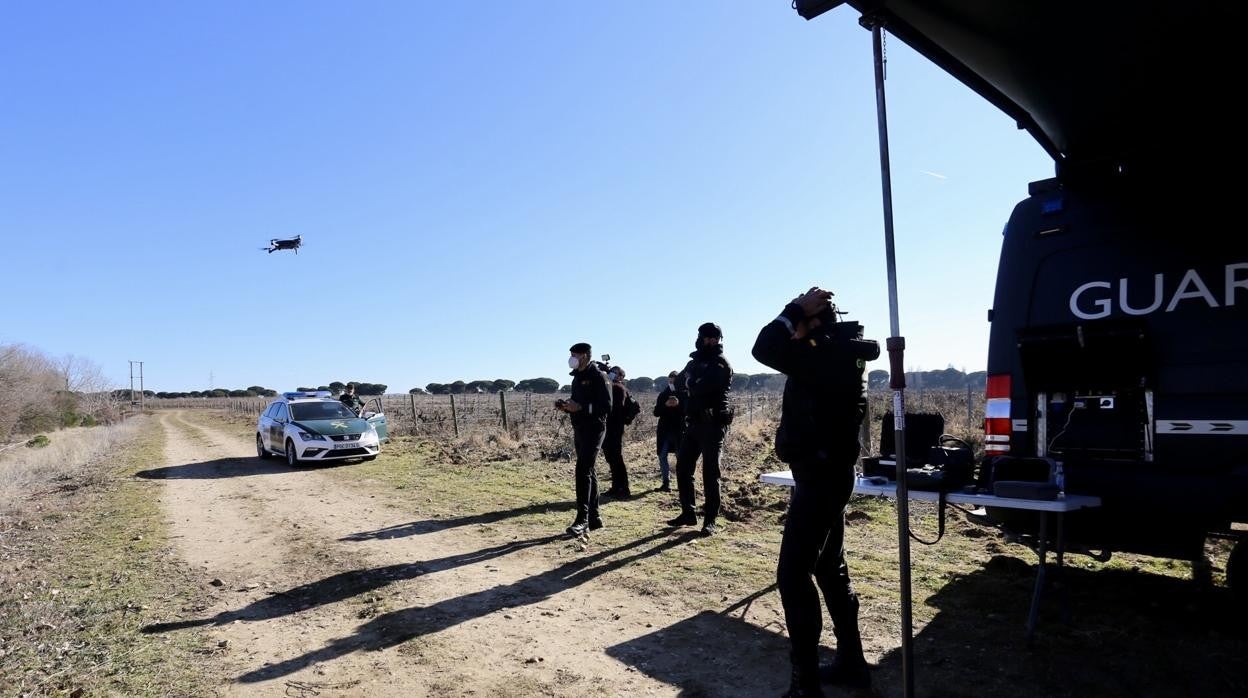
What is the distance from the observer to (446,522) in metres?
7.72

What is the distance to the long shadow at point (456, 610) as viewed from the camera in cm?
391

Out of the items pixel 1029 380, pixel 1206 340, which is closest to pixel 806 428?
pixel 1029 380

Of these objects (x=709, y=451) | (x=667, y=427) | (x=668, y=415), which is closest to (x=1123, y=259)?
(x=709, y=451)

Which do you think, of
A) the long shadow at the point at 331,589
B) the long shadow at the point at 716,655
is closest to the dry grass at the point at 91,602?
the long shadow at the point at 331,589

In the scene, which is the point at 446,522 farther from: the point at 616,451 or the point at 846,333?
the point at 846,333

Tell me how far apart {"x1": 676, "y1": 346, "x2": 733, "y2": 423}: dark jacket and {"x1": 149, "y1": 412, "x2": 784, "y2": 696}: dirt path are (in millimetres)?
1245

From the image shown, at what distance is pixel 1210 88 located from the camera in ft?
11.4

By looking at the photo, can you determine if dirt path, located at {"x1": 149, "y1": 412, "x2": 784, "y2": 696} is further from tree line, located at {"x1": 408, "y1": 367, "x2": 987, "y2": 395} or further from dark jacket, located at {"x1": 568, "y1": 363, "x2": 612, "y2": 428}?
tree line, located at {"x1": 408, "y1": 367, "x2": 987, "y2": 395}

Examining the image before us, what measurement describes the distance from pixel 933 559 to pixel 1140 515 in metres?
1.99

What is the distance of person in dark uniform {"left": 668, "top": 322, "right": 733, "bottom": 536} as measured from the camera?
Result: 671 cm

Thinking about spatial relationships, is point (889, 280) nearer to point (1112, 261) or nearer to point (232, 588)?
point (1112, 261)

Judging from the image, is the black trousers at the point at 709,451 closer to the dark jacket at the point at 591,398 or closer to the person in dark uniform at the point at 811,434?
the dark jacket at the point at 591,398

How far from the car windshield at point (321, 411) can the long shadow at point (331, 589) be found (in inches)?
382

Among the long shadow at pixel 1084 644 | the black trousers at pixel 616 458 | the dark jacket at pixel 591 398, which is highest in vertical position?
the dark jacket at pixel 591 398
